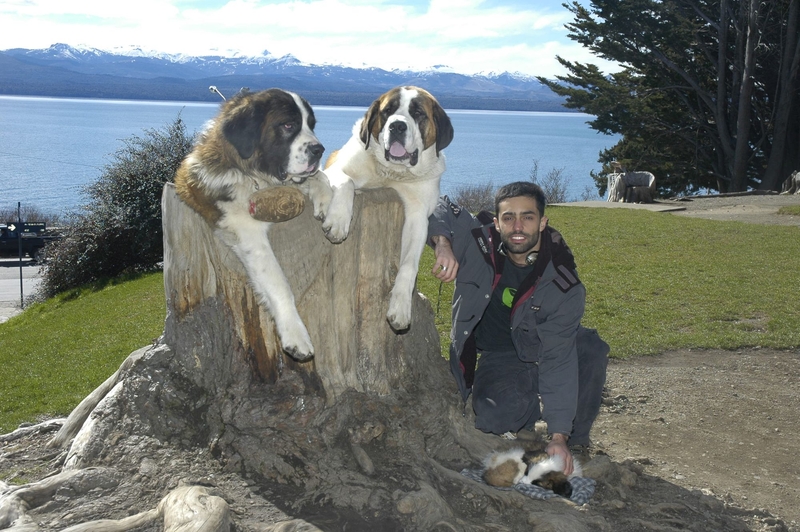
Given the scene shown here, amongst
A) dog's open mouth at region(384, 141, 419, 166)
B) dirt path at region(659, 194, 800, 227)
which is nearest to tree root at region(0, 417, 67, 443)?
dog's open mouth at region(384, 141, 419, 166)

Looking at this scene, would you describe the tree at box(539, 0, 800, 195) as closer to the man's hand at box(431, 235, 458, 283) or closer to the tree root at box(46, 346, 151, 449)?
the man's hand at box(431, 235, 458, 283)

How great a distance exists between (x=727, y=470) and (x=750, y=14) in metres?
24.8

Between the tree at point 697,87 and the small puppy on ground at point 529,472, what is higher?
the tree at point 697,87

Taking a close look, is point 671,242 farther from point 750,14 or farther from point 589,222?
point 750,14

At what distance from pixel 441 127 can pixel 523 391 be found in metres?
1.70

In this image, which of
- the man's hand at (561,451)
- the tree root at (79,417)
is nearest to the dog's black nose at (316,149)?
the tree root at (79,417)

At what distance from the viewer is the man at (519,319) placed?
407 cm

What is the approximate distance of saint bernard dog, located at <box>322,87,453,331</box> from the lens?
381cm

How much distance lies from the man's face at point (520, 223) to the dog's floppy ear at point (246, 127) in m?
1.49

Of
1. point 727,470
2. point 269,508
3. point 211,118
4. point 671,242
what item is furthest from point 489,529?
point 671,242

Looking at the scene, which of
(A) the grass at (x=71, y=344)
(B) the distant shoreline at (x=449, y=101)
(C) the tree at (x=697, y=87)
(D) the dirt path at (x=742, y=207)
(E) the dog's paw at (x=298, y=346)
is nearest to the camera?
(E) the dog's paw at (x=298, y=346)

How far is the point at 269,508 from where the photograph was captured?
321cm

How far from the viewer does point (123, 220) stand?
731 inches

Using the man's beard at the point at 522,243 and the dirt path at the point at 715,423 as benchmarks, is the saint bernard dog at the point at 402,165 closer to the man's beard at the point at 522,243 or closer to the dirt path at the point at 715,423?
the man's beard at the point at 522,243
